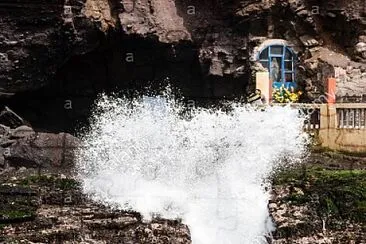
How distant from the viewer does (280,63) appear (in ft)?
44.6

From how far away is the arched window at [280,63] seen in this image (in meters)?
13.5

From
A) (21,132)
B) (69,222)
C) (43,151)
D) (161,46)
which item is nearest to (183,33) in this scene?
(161,46)

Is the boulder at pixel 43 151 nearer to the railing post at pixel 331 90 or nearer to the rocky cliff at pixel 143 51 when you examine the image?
the rocky cliff at pixel 143 51

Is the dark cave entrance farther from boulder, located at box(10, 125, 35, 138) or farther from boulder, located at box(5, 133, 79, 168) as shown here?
boulder, located at box(5, 133, 79, 168)

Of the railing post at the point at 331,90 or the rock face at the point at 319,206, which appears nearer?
the rock face at the point at 319,206

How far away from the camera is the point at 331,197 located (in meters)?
9.03

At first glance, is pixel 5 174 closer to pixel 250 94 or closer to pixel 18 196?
pixel 18 196

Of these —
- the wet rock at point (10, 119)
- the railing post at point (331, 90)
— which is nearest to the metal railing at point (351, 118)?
the railing post at point (331, 90)


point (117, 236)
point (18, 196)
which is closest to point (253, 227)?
point (117, 236)

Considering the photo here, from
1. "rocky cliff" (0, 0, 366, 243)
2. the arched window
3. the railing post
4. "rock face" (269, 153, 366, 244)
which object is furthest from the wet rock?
the railing post

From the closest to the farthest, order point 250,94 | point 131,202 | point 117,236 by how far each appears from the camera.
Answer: point 117,236 < point 131,202 < point 250,94

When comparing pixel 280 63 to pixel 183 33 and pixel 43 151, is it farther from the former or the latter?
pixel 43 151

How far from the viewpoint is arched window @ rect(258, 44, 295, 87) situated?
13492mm

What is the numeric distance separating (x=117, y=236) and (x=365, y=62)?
6.39m
